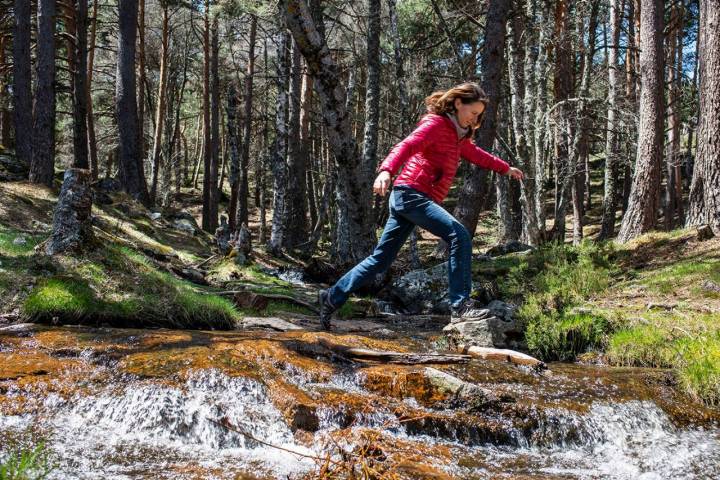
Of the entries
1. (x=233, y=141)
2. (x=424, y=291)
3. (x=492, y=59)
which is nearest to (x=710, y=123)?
(x=492, y=59)

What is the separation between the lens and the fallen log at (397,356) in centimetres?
466

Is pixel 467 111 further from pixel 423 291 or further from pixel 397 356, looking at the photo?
pixel 423 291

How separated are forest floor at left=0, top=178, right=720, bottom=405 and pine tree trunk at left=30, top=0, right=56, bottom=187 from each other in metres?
2.24

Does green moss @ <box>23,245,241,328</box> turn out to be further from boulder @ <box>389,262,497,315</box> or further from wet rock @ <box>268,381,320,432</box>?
boulder @ <box>389,262,497,315</box>

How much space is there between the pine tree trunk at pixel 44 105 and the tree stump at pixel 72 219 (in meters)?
6.97

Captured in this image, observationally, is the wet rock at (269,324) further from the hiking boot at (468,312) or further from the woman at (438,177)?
the hiking boot at (468,312)

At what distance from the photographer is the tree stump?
6.53 metres

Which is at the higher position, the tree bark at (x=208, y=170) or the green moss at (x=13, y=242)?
the tree bark at (x=208, y=170)

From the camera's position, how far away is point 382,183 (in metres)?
4.67

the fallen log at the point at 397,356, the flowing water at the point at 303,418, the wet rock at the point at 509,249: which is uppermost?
the wet rock at the point at 509,249

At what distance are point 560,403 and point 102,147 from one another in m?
32.5

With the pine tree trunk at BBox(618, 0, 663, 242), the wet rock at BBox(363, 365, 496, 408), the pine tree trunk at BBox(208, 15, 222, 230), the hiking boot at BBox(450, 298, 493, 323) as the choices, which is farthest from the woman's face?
the pine tree trunk at BBox(208, 15, 222, 230)

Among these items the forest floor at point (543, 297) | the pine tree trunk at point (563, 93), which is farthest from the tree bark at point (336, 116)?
the pine tree trunk at point (563, 93)

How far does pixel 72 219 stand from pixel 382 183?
399cm
